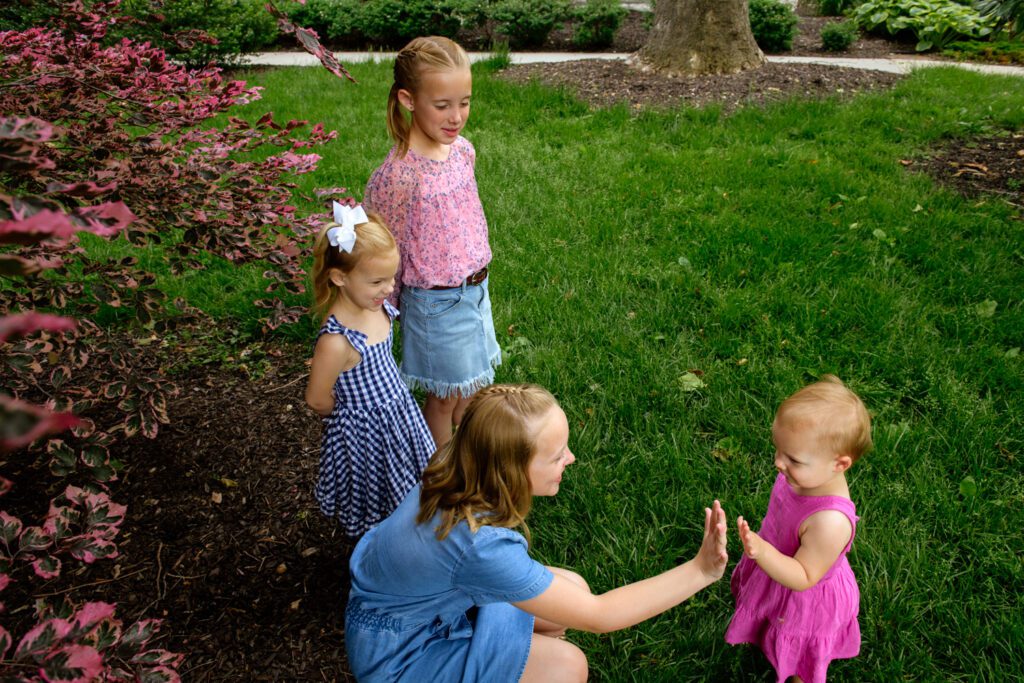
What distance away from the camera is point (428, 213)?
2.57m

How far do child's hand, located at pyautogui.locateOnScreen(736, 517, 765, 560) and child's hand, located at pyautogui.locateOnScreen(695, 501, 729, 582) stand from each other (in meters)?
0.05

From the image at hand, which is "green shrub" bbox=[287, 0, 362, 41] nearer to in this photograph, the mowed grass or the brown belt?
the mowed grass

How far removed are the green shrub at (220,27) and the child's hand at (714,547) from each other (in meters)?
7.20

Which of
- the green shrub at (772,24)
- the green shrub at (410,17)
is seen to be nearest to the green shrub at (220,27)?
the green shrub at (410,17)

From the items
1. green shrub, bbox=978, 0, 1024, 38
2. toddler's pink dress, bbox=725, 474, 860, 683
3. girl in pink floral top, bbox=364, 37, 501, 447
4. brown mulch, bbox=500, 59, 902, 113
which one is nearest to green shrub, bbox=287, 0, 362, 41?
brown mulch, bbox=500, 59, 902, 113

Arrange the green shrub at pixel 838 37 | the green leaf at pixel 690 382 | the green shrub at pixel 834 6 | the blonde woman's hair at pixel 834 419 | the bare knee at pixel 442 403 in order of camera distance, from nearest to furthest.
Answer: the blonde woman's hair at pixel 834 419
the bare knee at pixel 442 403
the green leaf at pixel 690 382
the green shrub at pixel 838 37
the green shrub at pixel 834 6

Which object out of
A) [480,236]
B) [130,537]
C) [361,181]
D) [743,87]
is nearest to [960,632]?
[480,236]

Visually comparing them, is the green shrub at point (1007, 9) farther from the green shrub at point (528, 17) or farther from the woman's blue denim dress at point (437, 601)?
the woman's blue denim dress at point (437, 601)

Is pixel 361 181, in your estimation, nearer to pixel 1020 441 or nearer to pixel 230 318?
pixel 230 318

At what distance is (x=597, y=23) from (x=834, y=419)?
344 inches

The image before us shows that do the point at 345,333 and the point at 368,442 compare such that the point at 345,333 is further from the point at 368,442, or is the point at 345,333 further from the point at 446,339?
the point at 446,339

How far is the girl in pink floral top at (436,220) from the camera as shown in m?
2.46

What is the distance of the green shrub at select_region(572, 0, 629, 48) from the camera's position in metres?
9.38

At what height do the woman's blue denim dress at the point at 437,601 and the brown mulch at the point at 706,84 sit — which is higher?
the brown mulch at the point at 706,84
